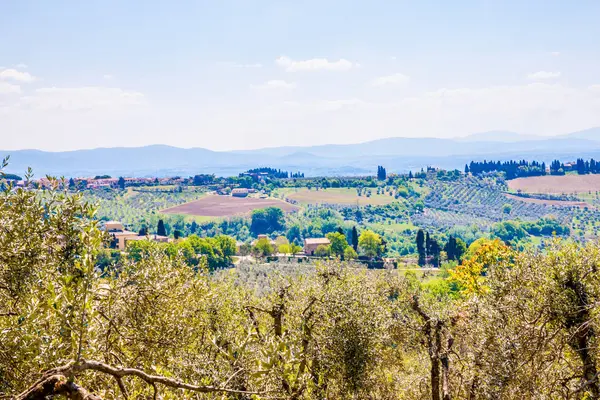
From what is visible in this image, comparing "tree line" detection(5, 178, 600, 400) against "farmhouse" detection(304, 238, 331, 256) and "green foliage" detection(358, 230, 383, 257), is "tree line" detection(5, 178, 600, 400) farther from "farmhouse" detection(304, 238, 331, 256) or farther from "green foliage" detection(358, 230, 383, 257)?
"farmhouse" detection(304, 238, 331, 256)

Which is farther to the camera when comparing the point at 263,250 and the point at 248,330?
the point at 263,250

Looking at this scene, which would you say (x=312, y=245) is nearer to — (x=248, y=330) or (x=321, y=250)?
(x=321, y=250)

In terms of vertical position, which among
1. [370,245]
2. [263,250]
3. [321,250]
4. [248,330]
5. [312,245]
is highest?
[248,330]

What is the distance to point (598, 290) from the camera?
12.1m

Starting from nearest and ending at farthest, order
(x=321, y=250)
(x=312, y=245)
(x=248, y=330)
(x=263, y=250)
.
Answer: (x=248, y=330) → (x=263, y=250) → (x=321, y=250) → (x=312, y=245)

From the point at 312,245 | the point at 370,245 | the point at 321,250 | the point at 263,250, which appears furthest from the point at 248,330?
the point at 312,245

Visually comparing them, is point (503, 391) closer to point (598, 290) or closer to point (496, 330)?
point (496, 330)

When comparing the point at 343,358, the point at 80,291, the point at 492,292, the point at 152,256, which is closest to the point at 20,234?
the point at 80,291

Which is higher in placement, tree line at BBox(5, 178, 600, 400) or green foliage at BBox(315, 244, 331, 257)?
tree line at BBox(5, 178, 600, 400)

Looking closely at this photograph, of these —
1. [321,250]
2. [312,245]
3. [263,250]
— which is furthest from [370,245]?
[263,250]

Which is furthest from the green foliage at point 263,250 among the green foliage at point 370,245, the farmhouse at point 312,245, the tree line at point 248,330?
the tree line at point 248,330

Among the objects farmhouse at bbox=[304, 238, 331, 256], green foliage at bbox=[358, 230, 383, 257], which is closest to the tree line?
green foliage at bbox=[358, 230, 383, 257]

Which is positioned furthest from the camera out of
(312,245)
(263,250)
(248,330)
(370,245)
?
(312,245)

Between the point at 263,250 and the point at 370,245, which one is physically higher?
the point at 370,245
